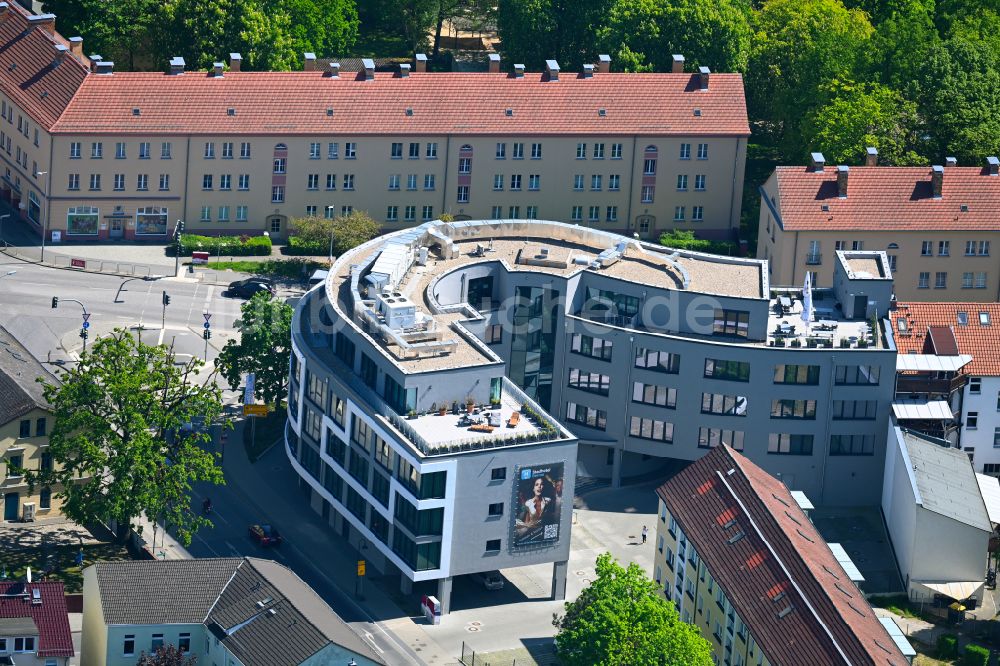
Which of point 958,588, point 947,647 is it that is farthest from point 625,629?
point 958,588

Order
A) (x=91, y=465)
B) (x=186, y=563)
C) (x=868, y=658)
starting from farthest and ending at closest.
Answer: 1. (x=91, y=465)
2. (x=186, y=563)
3. (x=868, y=658)

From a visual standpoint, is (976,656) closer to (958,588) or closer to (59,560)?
(958,588)

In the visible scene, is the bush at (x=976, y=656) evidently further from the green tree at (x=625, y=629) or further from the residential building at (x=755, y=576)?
the green tree at (x=625, y=629)

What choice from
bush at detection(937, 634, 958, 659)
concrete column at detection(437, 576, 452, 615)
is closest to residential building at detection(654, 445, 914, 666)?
bush at detection(937, 634, 958, 659)

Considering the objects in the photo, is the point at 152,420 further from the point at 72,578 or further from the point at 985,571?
the point at 985,571

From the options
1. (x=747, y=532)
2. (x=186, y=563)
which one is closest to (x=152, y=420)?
(x=186, y=563)
